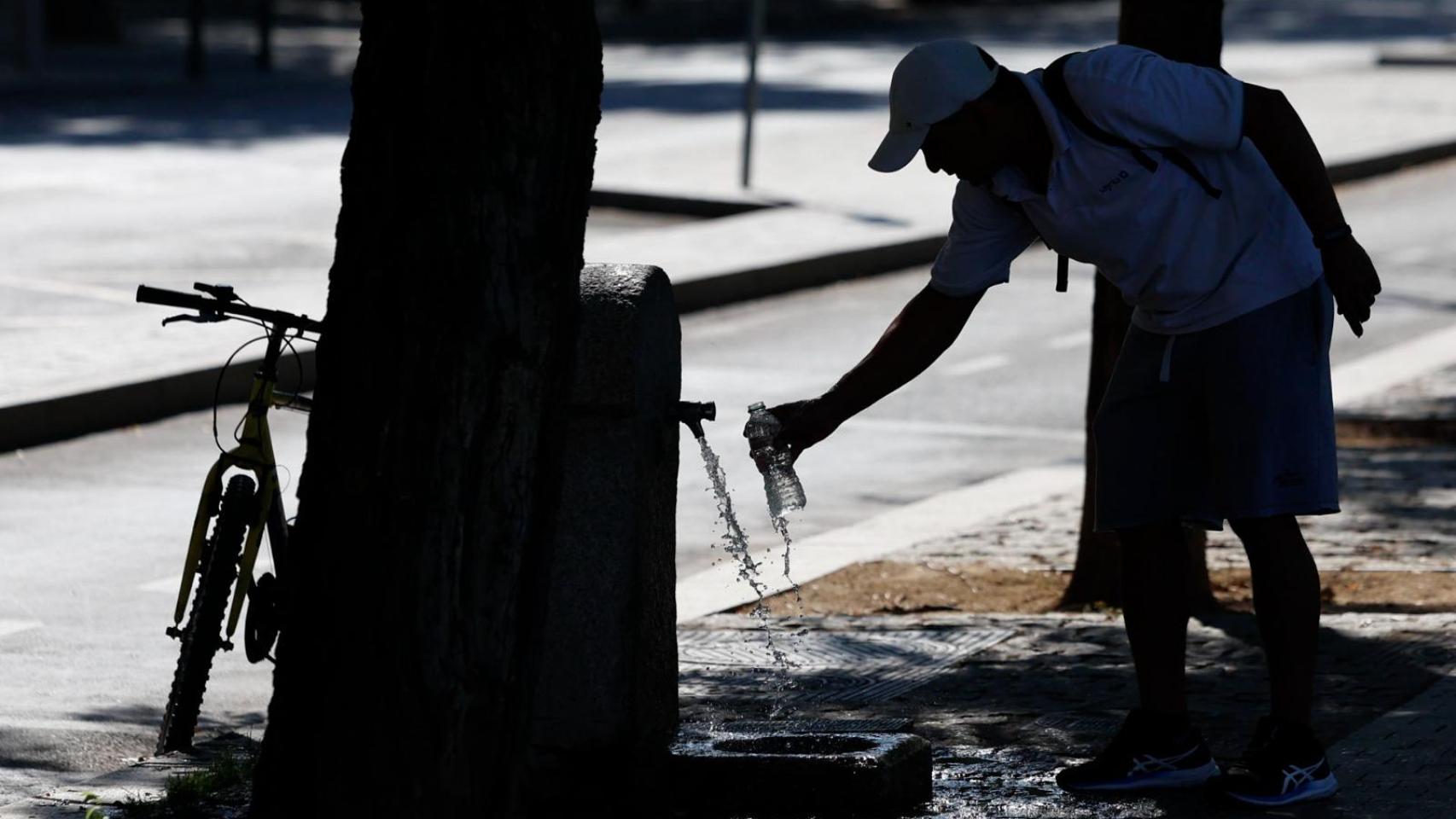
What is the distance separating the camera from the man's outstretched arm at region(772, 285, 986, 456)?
4.90 m

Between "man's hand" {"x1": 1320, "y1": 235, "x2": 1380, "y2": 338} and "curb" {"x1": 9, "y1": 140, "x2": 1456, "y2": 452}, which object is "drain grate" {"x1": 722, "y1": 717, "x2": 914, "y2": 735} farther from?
"curb" {"x1": 9, "y1": 140, "x2": 1456, "y2": 452}

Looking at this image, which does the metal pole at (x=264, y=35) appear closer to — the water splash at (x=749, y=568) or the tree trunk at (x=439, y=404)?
the water splash at (x=749, y=568)

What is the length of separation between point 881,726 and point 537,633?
1.41 m

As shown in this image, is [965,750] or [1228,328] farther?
[965,750]

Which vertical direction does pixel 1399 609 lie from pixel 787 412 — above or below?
below

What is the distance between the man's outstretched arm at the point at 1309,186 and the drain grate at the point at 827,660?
181 cm

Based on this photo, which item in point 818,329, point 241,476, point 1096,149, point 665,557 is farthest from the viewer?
point 818,329

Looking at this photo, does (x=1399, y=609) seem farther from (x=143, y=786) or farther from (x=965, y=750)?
(x=143, y=786)

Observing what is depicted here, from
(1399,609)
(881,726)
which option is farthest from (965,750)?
(1399,609)

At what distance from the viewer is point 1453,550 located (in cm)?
816

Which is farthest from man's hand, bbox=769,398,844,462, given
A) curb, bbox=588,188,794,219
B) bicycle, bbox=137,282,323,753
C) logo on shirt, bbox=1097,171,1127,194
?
curb, bbox=588,188,794,219

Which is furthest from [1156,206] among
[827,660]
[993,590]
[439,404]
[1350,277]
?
[993,590]

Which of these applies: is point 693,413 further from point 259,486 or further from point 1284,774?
point 259,486

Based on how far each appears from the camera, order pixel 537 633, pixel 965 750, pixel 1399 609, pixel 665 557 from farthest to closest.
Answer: pixel 1399 609, pixel 965 750, pixel 665 557, pixel 537 633
